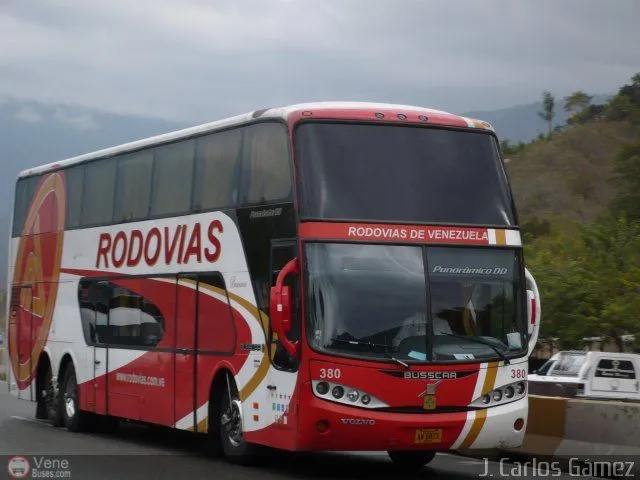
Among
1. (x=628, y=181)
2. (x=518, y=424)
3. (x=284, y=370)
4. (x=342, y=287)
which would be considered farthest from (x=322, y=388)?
(x=628, y=181)

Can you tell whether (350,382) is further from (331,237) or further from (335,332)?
(331,237)

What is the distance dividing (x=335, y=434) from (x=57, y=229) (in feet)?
33.6

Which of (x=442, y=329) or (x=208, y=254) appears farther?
(x=208, y=254)

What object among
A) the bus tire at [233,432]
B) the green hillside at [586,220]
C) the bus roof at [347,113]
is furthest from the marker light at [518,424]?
the green hillside at [586,220]

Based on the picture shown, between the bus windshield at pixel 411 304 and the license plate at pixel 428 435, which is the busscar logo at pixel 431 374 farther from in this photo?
the license plate at pixel 428 435

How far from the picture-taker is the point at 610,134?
364 ft

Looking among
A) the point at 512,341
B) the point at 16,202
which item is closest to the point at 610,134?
the point at 16,202

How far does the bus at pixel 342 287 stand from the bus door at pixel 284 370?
0.02m

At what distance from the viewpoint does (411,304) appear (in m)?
12.9

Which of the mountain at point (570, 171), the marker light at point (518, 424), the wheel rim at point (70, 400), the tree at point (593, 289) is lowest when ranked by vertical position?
the marker light at point (518, 424)

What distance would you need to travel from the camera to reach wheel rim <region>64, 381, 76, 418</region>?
67.9 feet

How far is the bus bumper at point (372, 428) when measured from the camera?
1259 cm

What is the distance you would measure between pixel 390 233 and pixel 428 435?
2147 millimetres

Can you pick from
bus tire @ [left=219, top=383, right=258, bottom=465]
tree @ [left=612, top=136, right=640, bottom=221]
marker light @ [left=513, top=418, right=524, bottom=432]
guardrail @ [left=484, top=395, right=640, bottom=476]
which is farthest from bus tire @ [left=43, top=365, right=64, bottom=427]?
tree @ [left=612, top=136, right=640, bottom=221]
